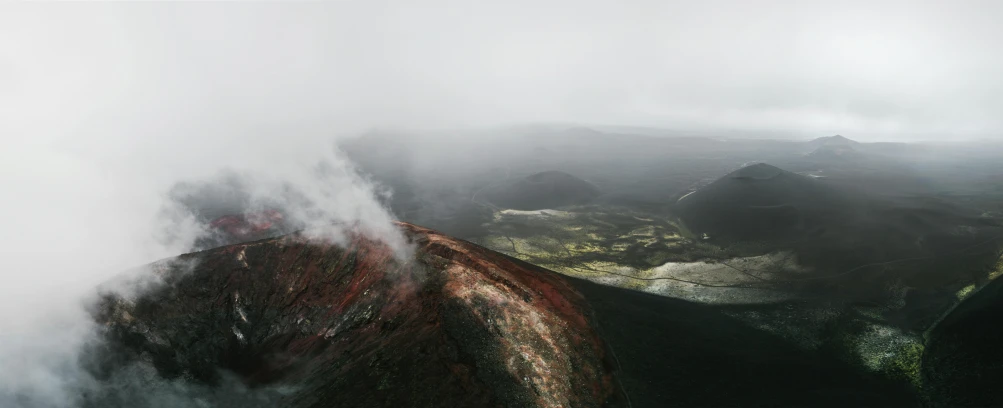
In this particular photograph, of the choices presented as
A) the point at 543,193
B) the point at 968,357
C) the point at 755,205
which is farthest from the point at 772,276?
the point at 543,193

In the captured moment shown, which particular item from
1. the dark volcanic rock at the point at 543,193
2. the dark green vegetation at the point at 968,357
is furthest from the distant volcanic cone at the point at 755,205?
the dark green vegetation at the point at 968,357

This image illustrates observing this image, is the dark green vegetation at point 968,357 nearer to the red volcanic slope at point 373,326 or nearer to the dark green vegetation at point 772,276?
the dark green vegetation at point 772,276

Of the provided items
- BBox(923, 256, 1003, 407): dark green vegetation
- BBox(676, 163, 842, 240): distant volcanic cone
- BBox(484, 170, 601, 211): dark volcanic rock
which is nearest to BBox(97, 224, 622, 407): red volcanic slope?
BBox(923, 256, 1003, 407): dark green vegetation

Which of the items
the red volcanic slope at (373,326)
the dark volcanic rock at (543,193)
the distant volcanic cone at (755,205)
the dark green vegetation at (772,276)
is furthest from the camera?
the dark volcanic rock at (543,193)

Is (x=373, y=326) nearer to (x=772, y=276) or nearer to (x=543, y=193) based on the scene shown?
(x=772, y=276)

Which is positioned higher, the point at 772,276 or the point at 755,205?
the point at 755,205

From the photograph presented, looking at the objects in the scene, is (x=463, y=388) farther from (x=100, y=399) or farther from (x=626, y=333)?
(x=100, y=399)
